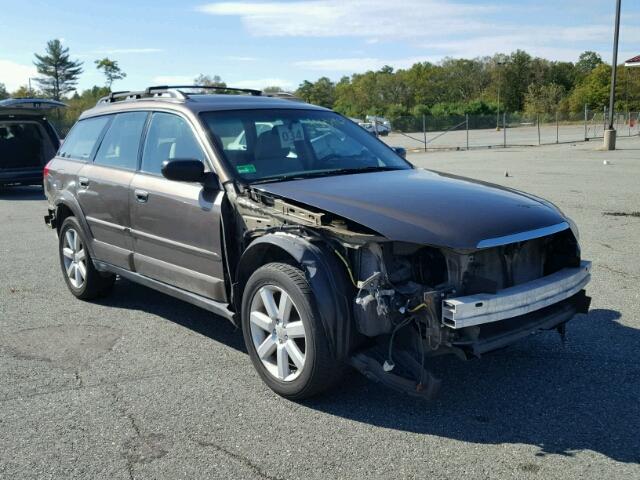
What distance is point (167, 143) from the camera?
522 cm

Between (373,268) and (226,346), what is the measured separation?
6.13 feet

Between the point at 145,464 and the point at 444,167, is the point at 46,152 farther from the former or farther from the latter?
the point at 145,464

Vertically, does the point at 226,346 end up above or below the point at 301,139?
below

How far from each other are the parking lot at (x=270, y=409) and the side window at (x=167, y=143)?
56.0 inches

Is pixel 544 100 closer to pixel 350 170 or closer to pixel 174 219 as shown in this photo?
pixel 350 170

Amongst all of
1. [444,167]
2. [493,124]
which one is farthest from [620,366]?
[493,124]

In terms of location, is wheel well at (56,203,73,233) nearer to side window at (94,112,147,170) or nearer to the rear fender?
the rear fender

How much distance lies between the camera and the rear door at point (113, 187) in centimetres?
555

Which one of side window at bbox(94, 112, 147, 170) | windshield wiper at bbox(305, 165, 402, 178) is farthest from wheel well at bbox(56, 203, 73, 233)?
windshield wiper at bbox(305, 165, 402, 178)

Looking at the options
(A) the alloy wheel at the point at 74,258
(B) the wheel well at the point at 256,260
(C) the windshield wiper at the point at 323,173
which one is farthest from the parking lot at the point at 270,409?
(C) the windshield wiper at the point at 323,173

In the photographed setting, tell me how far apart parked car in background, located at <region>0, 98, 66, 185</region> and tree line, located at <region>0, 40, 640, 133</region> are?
6263 centimetres

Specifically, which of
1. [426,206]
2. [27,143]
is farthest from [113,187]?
[27,143]

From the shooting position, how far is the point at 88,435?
3.73 metres

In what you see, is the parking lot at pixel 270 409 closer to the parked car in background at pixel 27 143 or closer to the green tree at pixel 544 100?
the parked car in background at pixel 27 143
